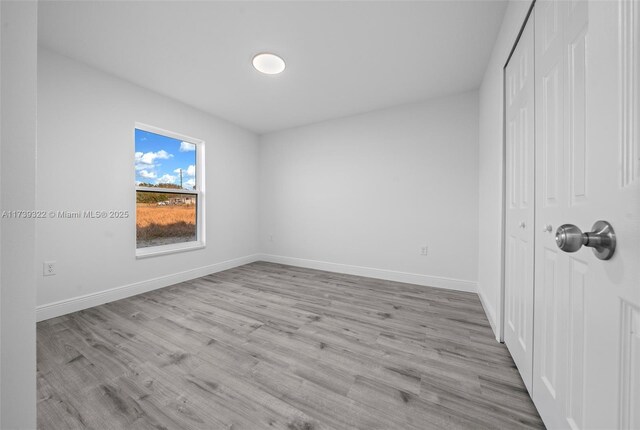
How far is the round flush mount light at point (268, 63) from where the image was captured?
2.31 meters

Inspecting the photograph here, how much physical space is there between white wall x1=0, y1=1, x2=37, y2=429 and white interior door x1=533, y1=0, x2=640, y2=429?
141 centimetres

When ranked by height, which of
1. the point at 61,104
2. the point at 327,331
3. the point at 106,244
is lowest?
the point at 327,331

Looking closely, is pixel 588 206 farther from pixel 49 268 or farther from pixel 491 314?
pixel 49 268

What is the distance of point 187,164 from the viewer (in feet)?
11.8

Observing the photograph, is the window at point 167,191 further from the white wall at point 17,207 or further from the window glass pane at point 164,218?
the white wall at point 17,207

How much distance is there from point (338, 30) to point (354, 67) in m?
0.54

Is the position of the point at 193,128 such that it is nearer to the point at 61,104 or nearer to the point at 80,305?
the point at 61,104

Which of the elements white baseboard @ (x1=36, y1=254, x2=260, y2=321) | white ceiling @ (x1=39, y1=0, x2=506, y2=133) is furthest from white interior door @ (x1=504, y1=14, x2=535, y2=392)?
white baseboard @ (x1=36, y1=254, x2=260, y2=321)

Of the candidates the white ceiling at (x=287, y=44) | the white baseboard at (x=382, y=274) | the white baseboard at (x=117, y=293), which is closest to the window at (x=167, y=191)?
the white baseboard at (x=117, y=293)

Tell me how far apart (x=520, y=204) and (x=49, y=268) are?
3.95 m

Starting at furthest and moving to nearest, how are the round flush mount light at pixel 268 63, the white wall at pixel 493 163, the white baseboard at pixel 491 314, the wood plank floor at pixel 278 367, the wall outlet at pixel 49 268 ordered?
1. the round flush mount light at pixel 268 63
2. the wall outlet at pixel 49 268
3. the white baseboard at pixel 491 314
4. the white wall at pixel 493 163
5. the wood plank floor at pixel 278 367

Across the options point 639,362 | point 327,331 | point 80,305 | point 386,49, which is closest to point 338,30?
point 386,49

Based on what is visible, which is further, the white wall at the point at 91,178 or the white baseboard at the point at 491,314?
the white wall at the point at 91,178

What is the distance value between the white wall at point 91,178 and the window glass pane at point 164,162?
8.4 inches
